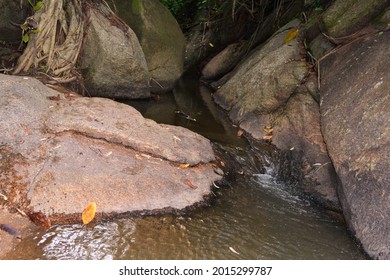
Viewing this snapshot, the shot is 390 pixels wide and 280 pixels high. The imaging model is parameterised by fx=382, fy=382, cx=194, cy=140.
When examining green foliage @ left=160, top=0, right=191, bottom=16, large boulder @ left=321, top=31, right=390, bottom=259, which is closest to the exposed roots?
large boulder @ left=321, top=31, right=390, bottom=259

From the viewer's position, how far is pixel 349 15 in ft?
16.5

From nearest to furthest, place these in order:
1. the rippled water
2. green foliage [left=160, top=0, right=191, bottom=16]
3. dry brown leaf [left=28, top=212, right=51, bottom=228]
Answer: the rippled water < dry brown leaf [left=28, top=212, right=51, bottom=228] < green foliage [left=160, top=0, right=191, bottom=16]

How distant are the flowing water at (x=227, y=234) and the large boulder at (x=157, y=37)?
3.78 m

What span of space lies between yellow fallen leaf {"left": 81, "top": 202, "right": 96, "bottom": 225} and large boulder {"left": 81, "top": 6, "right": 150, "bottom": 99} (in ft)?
10.6

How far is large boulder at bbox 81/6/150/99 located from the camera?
5801 millimetres

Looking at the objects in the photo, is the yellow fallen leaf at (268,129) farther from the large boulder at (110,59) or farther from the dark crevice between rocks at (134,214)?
the large boulder at (110,59)

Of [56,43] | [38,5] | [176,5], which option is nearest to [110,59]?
[56,43]

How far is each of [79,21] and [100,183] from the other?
3.32 meters

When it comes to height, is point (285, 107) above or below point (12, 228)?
above

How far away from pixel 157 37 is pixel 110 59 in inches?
62.7

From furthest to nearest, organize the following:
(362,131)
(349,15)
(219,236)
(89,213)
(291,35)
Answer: (291,35)
(349,15)
(362,131)
(219,236)
(89,213)

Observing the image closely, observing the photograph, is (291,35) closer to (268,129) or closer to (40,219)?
(268,129)

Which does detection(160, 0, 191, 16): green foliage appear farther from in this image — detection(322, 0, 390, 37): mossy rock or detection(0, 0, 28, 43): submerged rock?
detection(322, 0, 390, 37): mossy rock

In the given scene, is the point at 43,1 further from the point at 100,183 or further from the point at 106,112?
the point at 100,183
